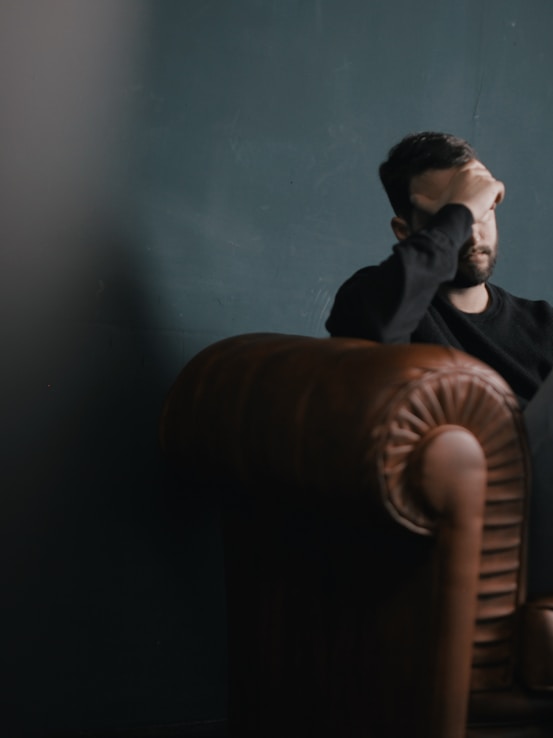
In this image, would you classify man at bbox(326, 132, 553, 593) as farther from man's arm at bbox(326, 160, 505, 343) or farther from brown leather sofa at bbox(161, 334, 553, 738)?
brown leather sofa at bbox(161, 334, 553, 738)

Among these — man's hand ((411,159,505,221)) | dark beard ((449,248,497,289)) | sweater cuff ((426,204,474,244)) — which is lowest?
dark beard ((449,248,497,289))

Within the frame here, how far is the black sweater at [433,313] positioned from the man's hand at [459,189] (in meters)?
0.06

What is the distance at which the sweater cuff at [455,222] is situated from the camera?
1491 mm

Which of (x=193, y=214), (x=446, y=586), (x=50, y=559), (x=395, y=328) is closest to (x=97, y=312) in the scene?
(x=193, y=214)

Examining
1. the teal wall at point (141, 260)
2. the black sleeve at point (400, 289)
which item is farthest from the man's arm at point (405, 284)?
the teal wall at point (141, 260)

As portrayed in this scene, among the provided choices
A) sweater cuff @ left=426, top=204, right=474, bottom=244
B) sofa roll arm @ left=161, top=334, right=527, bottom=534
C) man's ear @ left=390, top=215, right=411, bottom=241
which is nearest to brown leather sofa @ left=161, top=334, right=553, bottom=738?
sofa roll arm @ left=161, top=334, right=527, bottom=534

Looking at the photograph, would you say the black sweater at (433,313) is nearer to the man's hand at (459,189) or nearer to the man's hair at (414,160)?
the man's hand at (459,189)

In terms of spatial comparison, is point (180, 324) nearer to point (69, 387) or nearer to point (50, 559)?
point (69, 387)

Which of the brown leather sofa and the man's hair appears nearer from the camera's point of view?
the brown leather sofa

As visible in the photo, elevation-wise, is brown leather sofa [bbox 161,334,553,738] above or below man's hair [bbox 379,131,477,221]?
below

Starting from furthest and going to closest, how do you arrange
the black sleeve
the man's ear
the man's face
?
the man's ear, the man's face, the black sleeve

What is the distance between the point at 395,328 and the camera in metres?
1.40

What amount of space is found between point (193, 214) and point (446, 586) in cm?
97

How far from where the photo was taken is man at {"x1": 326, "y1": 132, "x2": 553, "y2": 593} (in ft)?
4.63
